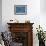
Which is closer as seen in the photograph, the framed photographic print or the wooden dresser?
the wooden dresser

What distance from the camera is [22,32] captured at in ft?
19.9

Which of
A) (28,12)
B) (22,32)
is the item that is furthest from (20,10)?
(22,32)

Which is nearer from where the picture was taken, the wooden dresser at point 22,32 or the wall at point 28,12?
the wooden dresser at point 22,32

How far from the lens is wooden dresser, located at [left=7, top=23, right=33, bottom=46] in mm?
5980

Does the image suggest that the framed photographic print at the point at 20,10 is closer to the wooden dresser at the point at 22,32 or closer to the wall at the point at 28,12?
the wall at the point at 28,12

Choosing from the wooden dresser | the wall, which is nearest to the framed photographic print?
the wall

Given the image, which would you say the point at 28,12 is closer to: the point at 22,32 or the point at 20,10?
the point at 20,10

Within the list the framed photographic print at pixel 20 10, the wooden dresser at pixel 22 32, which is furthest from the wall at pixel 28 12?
the wooden dresser at pixel 22 32

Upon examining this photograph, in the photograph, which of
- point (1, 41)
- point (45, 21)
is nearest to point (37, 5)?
point (45, 21)

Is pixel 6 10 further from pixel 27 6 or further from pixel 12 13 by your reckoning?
pixel 27 6

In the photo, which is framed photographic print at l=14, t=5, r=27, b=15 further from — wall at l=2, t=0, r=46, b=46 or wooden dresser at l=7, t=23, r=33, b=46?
wooden dresser at l=7, t=23, r=33, b=46

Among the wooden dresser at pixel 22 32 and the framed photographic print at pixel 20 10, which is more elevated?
the framed photographic print at pixel 20 10

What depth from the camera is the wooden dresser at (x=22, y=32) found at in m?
5.98

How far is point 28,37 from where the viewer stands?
6.07m
